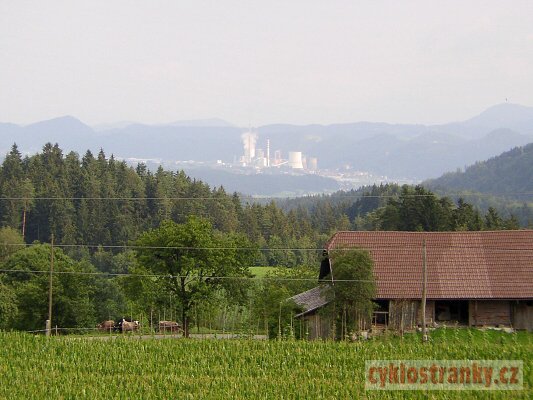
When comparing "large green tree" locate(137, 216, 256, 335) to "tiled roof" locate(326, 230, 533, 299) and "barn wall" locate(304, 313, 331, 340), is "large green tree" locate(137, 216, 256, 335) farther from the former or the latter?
"barn wall" locate(304, 313, 331, 340)

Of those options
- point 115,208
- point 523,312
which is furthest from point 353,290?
point 115,208

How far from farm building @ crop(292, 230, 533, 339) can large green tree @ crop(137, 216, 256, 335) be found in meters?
5.67

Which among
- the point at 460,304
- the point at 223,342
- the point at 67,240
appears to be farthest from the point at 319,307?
the point at 67,240

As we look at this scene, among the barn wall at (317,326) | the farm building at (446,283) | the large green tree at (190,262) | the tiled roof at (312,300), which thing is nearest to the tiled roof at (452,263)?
the farm building at (446,283)

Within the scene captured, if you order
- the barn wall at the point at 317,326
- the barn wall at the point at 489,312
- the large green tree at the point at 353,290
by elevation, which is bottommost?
the barn wall at the point at 317,326

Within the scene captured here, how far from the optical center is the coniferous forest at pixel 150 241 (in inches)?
1598

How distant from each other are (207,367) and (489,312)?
17.1m

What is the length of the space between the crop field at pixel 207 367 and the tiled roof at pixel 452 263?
1035cm

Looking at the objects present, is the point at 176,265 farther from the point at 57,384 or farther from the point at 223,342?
the point at 57,384

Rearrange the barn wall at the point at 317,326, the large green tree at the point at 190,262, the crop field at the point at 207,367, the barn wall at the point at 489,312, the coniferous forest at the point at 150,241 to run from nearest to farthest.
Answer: the crop field at the point at 207,367 < the barn wall at the point at 317,326 < the barn wall at the point at 489,312 < the large green tree at the point at 190,262 < the coniferous forest at the point at 150,241

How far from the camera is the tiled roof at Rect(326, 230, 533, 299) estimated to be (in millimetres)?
34688

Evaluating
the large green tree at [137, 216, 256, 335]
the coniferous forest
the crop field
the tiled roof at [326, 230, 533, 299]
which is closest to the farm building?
the tiled roof at [326, 230, 533, 299]

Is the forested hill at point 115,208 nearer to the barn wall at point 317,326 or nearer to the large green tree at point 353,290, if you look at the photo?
the barn wall at point 317,326

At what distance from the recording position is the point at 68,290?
49.8 metres
